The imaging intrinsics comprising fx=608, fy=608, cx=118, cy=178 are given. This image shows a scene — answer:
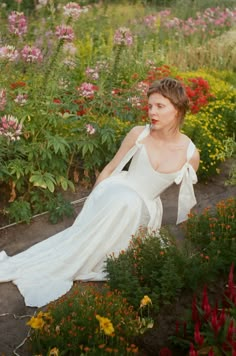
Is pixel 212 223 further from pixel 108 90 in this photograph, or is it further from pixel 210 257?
Answer: pixel 108 90

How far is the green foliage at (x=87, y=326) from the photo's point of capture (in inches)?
120

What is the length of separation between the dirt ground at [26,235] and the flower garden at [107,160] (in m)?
0.11

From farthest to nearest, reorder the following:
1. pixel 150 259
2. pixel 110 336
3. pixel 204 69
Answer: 1. pixel 204 69
2. pixel 150 259
3. pixel 110 336

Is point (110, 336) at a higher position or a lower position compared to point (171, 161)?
lower

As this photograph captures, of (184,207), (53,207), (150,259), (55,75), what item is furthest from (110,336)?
(55,75)

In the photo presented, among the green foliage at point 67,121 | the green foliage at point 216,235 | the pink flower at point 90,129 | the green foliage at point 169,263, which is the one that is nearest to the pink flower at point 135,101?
the green foliage at point 67,121

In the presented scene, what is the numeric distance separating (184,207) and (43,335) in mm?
1717

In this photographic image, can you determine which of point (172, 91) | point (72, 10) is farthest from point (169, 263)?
point (72, 10)

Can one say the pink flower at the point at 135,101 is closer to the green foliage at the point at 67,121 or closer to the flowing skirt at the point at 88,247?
the green foliage at the point at 67,121

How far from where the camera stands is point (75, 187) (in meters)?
5.87

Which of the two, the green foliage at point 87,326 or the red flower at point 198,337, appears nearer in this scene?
the red flower at point 198,337

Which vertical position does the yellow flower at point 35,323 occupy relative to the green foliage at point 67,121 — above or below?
below

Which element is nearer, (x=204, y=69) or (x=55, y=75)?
(x=55, y=75)

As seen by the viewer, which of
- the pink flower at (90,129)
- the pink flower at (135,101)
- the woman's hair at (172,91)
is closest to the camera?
the woman's hair at (172,91)
